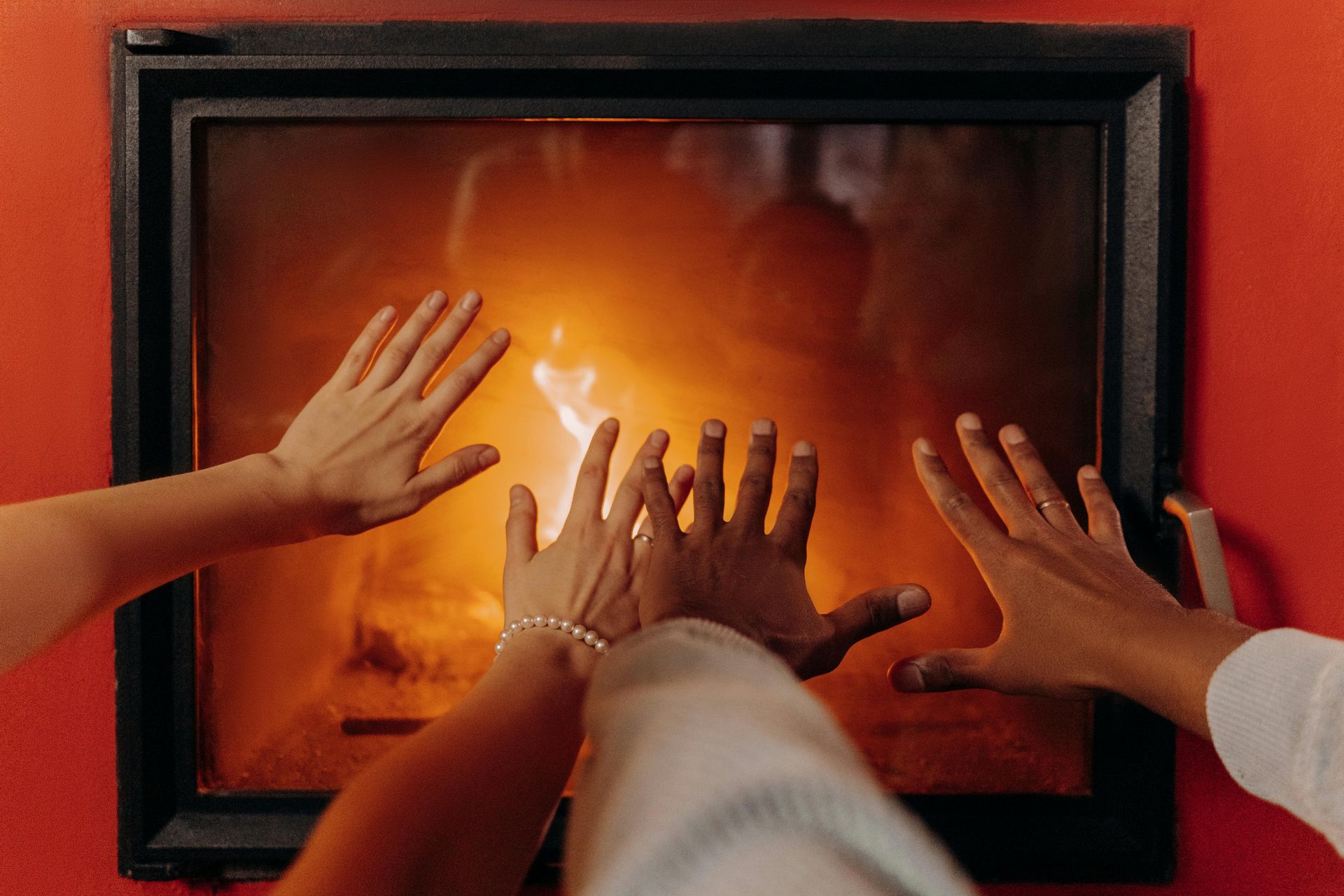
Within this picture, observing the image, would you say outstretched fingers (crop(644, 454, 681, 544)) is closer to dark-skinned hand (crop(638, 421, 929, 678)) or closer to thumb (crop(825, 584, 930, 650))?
dark-skinned hand (crop(638, 421, 929, 678))

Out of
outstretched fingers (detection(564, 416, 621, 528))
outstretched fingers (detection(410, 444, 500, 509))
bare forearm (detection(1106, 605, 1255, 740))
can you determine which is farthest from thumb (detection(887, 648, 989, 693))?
outstretched fingers (detection(410, 444, 500, 509))

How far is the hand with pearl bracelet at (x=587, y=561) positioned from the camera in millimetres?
670

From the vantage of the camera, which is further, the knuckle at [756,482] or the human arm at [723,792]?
the knuckle at [756,482]

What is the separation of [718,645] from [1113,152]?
69 centimetres

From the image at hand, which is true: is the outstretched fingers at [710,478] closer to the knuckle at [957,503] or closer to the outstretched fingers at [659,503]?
the outstretched fingers at [659,503]

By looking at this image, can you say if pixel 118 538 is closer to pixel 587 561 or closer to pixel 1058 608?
pixel 587 561

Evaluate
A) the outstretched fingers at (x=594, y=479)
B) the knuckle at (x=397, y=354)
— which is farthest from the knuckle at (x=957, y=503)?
the knuckle at (x=397, y=354)

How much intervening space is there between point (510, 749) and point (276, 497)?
32cm

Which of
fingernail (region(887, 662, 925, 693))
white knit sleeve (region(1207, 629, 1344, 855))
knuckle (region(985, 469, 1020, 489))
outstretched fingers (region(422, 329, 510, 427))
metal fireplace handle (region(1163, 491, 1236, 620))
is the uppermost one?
outstretched fingers (region(422, 329, 510, 427))

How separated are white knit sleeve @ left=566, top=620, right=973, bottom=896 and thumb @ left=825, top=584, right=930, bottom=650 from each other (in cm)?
47

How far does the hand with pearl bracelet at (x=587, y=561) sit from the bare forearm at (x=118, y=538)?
0.20m

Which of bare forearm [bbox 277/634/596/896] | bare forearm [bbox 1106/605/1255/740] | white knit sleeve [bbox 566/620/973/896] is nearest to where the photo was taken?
white knit sleeve [bbox 566/620/973/896]

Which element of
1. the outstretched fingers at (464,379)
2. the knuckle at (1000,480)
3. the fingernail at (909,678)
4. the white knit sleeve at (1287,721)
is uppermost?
the outstretched fingers at (464,379)

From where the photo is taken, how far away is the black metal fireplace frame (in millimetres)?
675
